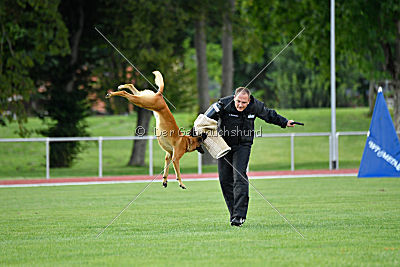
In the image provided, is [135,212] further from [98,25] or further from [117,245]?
[98,25]

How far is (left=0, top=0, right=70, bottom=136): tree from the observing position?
86.0ft

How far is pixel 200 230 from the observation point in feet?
32.7

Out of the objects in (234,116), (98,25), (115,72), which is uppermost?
(98,25)

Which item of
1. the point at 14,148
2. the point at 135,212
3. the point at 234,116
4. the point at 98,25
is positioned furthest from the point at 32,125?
the point at 234,116

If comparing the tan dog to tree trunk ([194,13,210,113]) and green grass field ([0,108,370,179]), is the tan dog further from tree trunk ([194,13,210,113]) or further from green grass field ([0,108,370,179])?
tree trunk ([194,13,210,113])

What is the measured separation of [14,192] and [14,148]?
21671 millimetres

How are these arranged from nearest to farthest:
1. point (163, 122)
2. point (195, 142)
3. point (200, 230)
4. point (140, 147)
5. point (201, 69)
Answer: point (163, 122) → point (195, 142) → point (200, 230) → point (201, 69) → point (140, 147)

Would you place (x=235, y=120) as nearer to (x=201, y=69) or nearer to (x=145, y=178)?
(x=145, y=178)

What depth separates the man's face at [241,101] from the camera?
32.9 ft

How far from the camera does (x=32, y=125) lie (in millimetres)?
44344

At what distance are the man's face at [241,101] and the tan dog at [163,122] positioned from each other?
0.93m

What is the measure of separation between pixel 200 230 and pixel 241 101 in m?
1.78

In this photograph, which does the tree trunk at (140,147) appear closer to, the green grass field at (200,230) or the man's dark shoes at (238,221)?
the green grass field at (200,230)

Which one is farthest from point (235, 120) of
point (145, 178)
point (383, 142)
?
point (145, 178)
